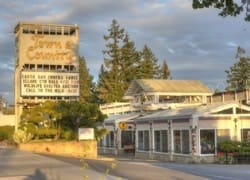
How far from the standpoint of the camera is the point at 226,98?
190ft

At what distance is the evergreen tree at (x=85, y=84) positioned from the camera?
95062mm

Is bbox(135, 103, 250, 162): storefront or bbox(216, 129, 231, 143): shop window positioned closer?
bbox(135, 103, 250, 162): storefront

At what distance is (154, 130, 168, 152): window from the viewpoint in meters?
44.2

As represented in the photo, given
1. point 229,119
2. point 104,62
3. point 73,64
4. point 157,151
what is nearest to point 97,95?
point 104,62

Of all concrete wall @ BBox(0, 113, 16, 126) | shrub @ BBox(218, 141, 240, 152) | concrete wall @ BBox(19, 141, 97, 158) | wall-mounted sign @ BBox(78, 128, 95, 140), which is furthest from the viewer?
concrete wall @ BBox(0, 113, 16, 126)

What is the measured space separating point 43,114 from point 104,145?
18063mm

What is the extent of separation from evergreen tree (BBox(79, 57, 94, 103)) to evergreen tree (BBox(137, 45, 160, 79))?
10250 millimetres

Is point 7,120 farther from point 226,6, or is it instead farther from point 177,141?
point 226,6

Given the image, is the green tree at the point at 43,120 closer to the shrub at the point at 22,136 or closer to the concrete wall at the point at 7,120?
the shrub at the point at 22,136

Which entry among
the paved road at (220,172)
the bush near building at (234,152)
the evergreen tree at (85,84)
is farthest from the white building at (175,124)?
the evergreen tree at (85,84)

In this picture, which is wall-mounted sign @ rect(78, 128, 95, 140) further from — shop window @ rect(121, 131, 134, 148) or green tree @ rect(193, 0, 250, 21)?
green tree @ rect(193, 0, 250, 21)

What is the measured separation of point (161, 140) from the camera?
44906mm

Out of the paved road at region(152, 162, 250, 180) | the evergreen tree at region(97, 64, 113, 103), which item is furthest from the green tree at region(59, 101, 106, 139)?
the evergreen tree at region(97, 64, 113, 103)

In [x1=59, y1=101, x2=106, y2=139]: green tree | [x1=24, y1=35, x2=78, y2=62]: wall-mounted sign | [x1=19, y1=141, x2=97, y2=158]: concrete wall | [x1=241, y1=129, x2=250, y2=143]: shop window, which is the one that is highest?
[x1=24, y1=35, x2=78, y2=62]: wall-mounted sign
